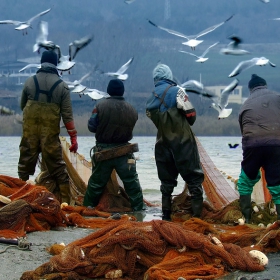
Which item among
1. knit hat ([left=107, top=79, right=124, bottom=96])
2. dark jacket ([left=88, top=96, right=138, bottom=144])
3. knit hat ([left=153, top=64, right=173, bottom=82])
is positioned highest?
knit hat ([left=153, top=64, right=173, bottom=82])

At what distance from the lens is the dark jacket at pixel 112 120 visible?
8.67 m

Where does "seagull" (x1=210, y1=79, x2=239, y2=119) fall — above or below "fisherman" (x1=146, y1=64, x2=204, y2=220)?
below

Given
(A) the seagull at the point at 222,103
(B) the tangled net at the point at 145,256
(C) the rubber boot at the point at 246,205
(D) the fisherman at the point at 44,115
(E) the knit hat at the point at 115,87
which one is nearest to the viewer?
(B) the tangled net at the point at 145,256

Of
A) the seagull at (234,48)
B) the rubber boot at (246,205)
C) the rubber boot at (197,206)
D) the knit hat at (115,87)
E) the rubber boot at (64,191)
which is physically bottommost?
the rubber boot at (64,191)

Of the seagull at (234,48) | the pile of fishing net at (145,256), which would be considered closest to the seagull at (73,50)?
the seagull at (234,48)

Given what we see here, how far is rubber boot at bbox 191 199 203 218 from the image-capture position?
782cm

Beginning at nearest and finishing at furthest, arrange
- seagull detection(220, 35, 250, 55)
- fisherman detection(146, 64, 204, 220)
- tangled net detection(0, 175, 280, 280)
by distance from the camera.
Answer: tangled net detection(0, 175, 280, 280), fisherman detection(146, 64, 204, 220), seagull detection(220, 35, 250, 55)

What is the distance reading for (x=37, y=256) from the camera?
5609 mm

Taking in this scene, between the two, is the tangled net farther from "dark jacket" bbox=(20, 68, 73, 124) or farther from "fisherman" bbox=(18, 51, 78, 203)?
"dark jacket" bbox=(20, 68, 73, 124)

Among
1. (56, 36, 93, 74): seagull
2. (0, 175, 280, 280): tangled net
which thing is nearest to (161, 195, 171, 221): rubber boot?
(0, 175, 280, 280): tangled net

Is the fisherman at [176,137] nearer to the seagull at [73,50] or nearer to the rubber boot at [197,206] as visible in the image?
the rubber boot at [197,206]

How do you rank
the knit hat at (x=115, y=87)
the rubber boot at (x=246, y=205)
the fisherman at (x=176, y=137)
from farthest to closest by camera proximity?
the knit hat at (x=115, y=87)
the fisherman at (x=176, y=137)
the rubber boot at (x=246, y=205)

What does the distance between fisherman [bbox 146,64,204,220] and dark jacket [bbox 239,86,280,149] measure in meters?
0.66

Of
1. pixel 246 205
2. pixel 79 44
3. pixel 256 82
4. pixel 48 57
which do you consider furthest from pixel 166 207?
pixel 79 44
